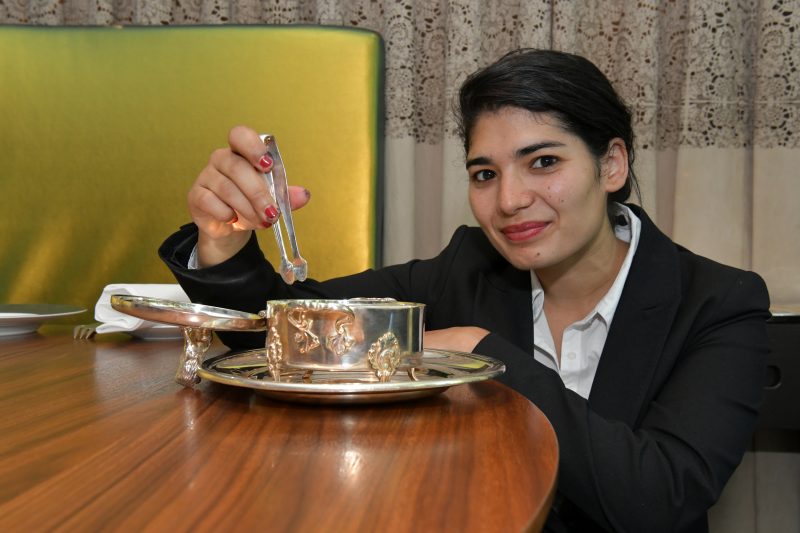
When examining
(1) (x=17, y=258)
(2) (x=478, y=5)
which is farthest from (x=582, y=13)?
(1) (x=17, y=258)

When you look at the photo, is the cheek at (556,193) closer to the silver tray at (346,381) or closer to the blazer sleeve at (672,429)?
the blazer sleeve at (672,429)

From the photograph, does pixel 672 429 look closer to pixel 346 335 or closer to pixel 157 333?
pixel 346 335

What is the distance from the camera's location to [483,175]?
117 centimetres

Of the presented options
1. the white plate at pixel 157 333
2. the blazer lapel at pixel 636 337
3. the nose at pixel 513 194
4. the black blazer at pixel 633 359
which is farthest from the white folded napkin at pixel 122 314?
the blazer lapel at pixel 636 337

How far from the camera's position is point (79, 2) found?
1.81 m

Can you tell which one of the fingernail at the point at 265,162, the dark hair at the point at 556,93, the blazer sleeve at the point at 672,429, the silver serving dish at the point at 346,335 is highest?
the dark hair at the point at 556,93

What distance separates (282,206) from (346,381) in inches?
10.6

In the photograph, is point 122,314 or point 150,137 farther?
point 150,137

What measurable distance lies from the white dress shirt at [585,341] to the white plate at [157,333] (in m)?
0.53

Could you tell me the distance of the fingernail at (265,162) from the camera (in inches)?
27.9

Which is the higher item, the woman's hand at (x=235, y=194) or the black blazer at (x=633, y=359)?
the woman's hand at (x=235, y=194)

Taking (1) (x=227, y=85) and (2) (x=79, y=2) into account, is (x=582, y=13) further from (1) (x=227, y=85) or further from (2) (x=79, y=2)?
(2) (x=79, y=2)

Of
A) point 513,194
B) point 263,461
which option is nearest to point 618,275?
point 513,194

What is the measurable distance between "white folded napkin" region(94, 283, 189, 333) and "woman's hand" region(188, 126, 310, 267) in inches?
6.0
